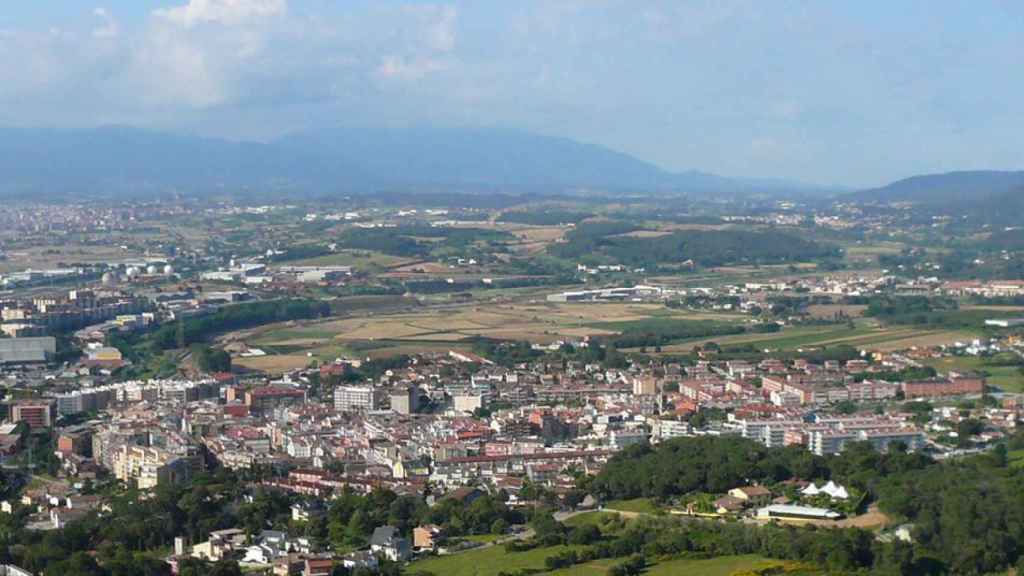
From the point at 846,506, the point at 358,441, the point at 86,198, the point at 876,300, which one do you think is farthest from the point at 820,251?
the point at 86,198

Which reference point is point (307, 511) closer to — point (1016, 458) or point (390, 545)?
point (390, 545)

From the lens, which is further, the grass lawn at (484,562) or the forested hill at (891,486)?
the grass lawn at (484,562)

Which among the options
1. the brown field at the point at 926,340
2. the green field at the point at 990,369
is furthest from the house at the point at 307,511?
the brown field at the point at 926,340

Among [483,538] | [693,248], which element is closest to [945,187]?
[693,248]

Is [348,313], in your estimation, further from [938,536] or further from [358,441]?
[938,536]

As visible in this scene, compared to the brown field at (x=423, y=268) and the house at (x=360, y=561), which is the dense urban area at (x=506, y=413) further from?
the brown field at (x=423, y=268)

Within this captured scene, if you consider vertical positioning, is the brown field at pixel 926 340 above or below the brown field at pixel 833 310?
above

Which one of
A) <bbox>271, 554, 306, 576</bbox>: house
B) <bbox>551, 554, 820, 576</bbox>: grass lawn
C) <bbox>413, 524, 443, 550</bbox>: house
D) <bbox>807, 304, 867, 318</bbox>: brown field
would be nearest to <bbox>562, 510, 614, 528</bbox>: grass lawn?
<bbox>413, 524, 443, 550</bbox>: house
